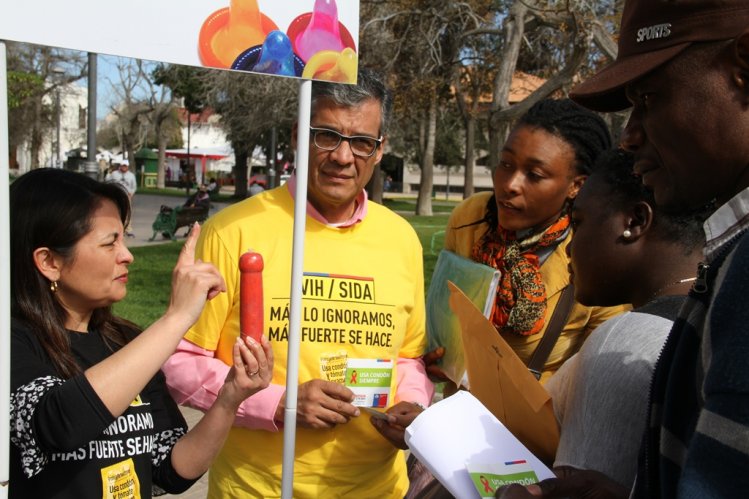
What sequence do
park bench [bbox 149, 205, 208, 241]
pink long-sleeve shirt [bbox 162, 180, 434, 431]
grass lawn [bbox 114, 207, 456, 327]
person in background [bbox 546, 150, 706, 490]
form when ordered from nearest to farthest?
person in background [bbox 546, 150, 706, 490] < pink long-sleeve shirt [bbox 162, 180, 434, 431] < grass lawn [bbox 114, 207, 456, 327] < park bench [bbox 149, 205, 208, 241]

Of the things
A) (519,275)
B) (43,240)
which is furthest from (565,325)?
(43,240)

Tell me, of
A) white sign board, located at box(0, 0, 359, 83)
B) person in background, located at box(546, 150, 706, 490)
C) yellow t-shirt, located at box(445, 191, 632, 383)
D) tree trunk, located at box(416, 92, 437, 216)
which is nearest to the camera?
person in background, located at box(546, 150, 706, 490)

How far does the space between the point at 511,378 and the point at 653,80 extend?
775mm

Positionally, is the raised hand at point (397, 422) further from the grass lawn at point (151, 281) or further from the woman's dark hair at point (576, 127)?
the grass lawn at point (151, 281)

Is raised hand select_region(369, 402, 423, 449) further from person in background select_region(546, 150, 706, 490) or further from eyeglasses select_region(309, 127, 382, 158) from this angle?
eyeglasses select_region(309, 127, 382, 158)

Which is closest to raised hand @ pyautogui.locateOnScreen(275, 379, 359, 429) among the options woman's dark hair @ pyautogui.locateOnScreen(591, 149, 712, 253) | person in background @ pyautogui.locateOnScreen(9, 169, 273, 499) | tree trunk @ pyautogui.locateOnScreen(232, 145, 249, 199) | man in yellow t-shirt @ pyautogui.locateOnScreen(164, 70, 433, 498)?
man in yellow t-shirt @ pyautogui.locateOnScreen(164, 70, 433, 498)

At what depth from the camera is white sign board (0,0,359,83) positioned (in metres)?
1.51

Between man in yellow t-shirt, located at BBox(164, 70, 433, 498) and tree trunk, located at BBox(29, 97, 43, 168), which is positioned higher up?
tree trunk, located at BBox(29, 97, 43, 168)

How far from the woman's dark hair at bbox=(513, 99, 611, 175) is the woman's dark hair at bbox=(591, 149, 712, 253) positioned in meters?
0.83

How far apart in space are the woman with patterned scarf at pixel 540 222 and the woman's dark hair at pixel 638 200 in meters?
0.80

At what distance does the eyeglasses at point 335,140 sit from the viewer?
8.08 ft

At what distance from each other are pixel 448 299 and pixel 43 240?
1353 mm

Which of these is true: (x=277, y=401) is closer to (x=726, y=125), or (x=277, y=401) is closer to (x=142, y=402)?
(x=142, y=402)

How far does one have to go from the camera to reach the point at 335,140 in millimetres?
2471
